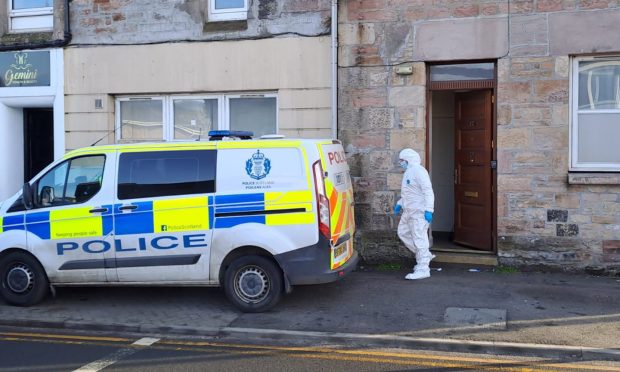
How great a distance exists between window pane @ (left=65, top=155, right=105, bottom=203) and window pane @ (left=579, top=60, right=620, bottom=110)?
6.87 metres

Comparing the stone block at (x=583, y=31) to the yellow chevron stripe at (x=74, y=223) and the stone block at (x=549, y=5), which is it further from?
the yellow chevron stripe at (x=74, y=223)

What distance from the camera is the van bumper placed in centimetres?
689

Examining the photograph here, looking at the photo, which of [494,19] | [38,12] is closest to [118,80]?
[38,12]

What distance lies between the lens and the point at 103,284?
7391 millimetres

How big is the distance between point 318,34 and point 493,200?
12.6ft

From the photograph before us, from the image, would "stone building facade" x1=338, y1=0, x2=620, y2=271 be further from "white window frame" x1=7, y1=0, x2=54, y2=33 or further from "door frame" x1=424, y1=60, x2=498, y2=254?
"white window frame" x1=7, y1=0, x2=54, y2=33

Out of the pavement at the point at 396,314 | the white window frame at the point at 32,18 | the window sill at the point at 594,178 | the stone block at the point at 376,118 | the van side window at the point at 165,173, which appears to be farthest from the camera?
the white window frame at the point at 32,18

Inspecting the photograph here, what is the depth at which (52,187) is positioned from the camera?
7.52 meters

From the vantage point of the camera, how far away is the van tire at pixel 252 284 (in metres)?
7.00

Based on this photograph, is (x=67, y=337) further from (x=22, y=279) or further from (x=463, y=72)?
(x=463, y=72)

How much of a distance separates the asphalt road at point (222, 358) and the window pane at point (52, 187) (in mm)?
1848

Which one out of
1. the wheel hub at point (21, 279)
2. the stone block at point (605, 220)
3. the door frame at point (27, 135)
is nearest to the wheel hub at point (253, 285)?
the wheel hub at point (21, 279)

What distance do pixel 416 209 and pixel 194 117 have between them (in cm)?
440

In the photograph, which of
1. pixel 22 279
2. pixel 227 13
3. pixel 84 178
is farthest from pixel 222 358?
pixel 227 13
